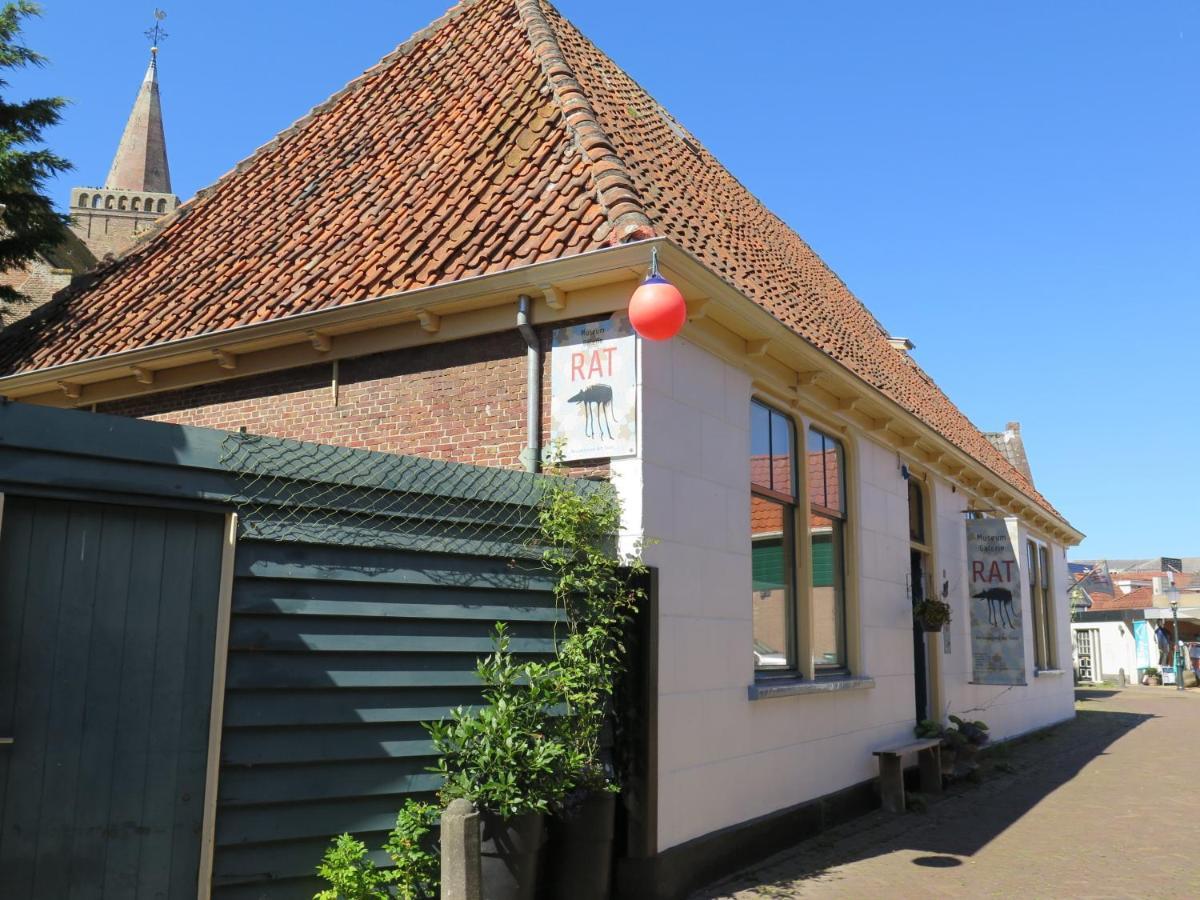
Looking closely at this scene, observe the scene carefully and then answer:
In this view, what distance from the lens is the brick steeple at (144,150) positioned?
6259 centimetres

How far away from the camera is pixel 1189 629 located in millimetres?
40750

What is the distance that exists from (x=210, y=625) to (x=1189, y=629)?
4473cm

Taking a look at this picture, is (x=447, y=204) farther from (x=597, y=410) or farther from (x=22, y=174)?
(x=22, y=174)

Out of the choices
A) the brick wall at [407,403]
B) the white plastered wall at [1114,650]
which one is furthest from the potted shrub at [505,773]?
the white plastered wall at [1114,650]

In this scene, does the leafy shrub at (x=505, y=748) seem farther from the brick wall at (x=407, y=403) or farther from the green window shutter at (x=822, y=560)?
the green window shutter at (x=822, y=560)

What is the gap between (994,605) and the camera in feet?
43.1

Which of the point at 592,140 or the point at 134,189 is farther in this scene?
the point at 134,189

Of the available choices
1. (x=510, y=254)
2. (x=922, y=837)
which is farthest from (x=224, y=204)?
(x=922, y=837)

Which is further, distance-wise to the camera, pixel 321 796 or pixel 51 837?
pixel 321 796

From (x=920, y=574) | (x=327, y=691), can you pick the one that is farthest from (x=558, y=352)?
(x=920, y=574)

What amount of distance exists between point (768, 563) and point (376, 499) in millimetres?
3914

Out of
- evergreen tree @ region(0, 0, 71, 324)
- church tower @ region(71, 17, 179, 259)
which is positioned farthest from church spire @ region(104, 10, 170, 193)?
evergreen tree @ region(0, 0, 71, 324)

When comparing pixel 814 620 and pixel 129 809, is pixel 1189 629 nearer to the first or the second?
pixel 814 620

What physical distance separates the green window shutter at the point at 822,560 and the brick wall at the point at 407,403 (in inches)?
130
